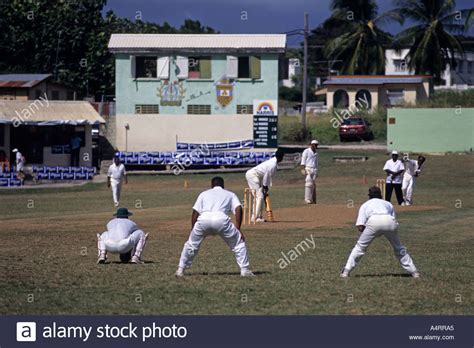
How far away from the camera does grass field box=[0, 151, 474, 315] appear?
47.9 feet

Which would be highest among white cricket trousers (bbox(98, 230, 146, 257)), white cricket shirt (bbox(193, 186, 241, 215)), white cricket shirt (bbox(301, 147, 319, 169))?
white cricket shirt (bbox(193, 186, 241, 215))

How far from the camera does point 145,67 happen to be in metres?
62.2

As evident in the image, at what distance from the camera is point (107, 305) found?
A: 14.6 meters

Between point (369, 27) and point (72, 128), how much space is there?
36.9 metres

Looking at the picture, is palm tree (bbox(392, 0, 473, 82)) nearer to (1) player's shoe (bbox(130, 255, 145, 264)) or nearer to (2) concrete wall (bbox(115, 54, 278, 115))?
(2) concrete wall (bbox(115, 54, 278, 115))

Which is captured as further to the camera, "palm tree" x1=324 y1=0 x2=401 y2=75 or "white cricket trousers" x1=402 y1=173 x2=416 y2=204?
"palm tree" x1=324 y1=0 x2=401 y2=75

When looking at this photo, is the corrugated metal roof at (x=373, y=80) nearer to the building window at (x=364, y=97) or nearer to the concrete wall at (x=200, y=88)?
the building window at (x=364, y=97)

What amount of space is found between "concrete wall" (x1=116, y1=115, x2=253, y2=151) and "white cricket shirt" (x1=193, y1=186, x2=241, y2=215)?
43.6 meters

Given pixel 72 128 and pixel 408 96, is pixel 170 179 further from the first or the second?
pixel 408 96

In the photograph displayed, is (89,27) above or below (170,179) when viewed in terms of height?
above

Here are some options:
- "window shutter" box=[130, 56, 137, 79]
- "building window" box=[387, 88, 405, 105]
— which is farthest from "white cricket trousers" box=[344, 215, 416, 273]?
"building window" box=[387, 88, 405, 105]

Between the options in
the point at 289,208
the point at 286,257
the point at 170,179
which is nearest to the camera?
the point at 286,257

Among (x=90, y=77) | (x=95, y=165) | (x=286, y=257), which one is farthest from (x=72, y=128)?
(x=286, y=257)

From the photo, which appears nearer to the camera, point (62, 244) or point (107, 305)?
point (107, 305)
